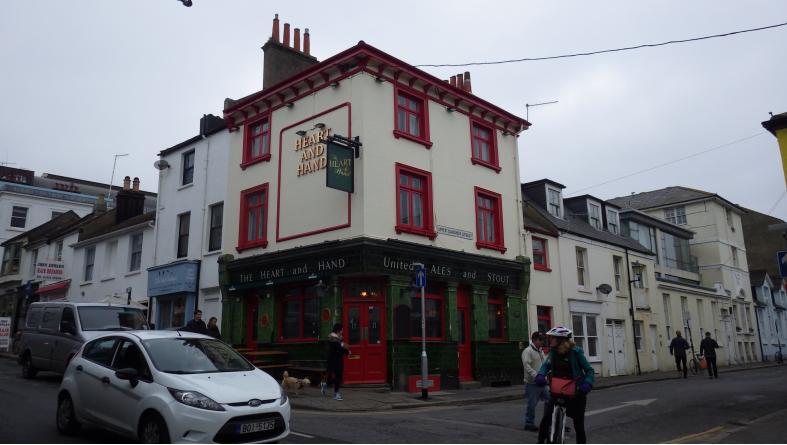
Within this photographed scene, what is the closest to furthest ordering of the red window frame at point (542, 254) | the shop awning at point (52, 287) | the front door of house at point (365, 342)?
the front door of house at point (365, 342)
the red window frame at point (542, 254)
the shop awning at point (52, 287)

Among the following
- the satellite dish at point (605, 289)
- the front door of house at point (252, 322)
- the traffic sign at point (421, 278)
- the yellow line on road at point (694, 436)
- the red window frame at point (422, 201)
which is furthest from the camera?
the satellite dish at point (605, 289)

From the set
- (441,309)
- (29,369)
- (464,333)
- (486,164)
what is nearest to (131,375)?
(29,369)

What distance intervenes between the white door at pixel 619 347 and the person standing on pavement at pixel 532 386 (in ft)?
54.2

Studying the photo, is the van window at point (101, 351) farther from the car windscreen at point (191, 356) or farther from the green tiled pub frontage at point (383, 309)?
the green tiled pub frontage at point (383, 309)

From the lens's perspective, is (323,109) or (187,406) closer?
(187,406)

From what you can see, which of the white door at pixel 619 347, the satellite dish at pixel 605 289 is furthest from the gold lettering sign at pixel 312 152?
the white door at pixel 619 347

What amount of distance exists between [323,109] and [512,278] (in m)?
9.22

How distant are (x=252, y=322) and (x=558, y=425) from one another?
A: 14.8 m

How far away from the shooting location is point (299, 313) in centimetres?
1867

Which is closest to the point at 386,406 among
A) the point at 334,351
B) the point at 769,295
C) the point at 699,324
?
the point at 334,351

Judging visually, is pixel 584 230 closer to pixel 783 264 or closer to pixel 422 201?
pixel 422 201

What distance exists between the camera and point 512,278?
21.6m

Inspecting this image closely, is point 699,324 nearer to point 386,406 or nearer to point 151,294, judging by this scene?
point 386,406

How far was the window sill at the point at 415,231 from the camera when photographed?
17.9m
